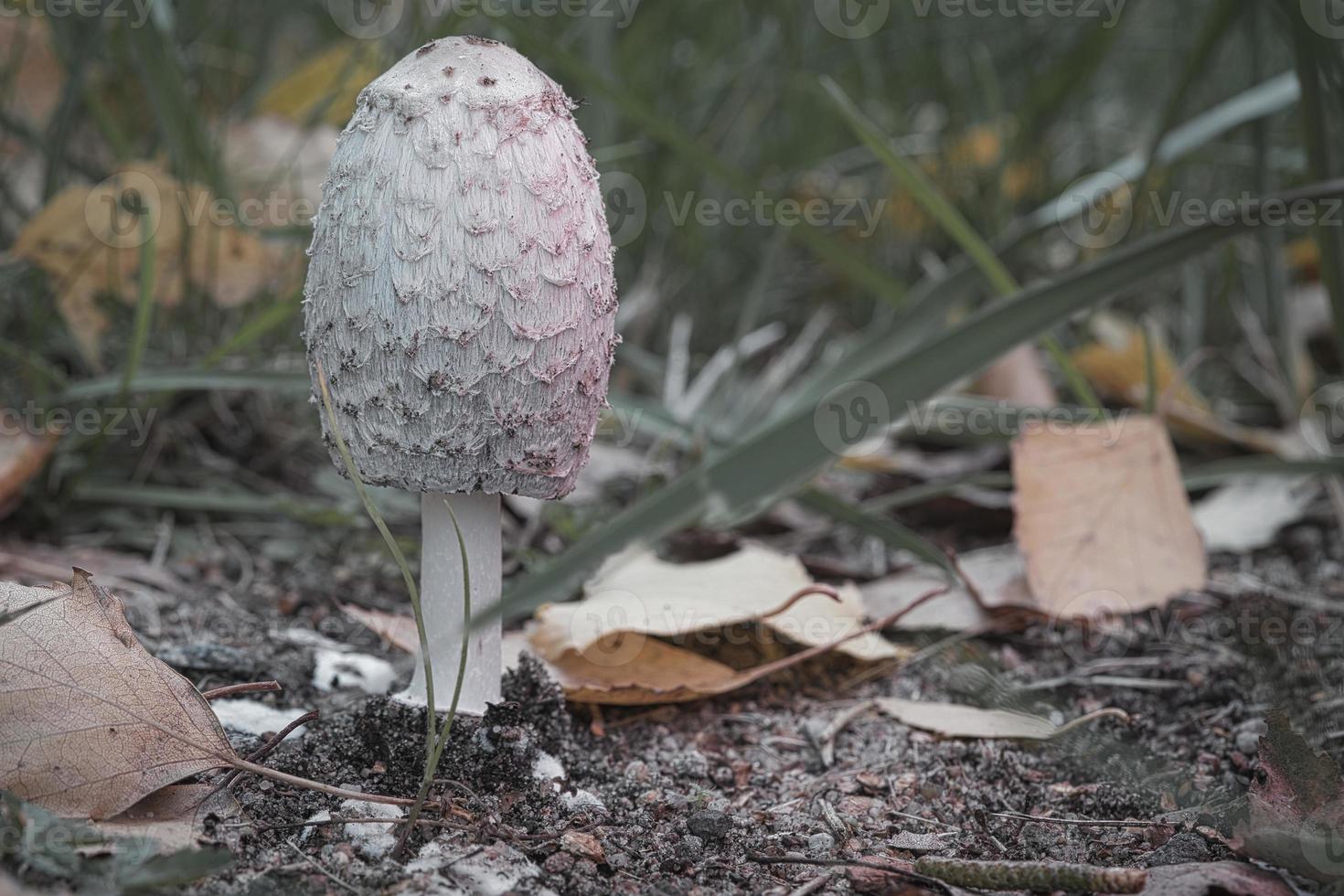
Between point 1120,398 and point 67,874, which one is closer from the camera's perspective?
point 67,874

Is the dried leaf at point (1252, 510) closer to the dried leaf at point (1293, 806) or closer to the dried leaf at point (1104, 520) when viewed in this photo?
the dried leaf at point (1104, 520)

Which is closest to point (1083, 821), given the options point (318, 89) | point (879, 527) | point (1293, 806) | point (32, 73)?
point (1293, 806)

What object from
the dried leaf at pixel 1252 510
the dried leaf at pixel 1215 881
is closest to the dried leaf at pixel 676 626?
the dried leaf at pixel 1215 881

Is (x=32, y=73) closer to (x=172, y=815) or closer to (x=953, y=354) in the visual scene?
(x=172, y=815)

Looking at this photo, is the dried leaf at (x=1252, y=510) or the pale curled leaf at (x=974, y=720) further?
the dried leaf at (x=1252, y=510)

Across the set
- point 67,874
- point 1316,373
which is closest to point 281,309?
→ point 67,874

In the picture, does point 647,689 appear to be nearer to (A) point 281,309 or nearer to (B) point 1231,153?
(A) point 281,309
